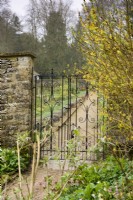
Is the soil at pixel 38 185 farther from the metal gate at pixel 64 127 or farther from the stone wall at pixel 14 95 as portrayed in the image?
the stone wall at pixel 14 95

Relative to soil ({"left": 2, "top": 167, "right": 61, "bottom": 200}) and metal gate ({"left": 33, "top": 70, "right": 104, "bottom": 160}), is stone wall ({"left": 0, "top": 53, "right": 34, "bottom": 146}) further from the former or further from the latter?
soil ({"left": 2, "top": 167, "right": 61, "bottom": 200})

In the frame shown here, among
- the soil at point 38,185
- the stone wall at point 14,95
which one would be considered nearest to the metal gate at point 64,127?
the stone wall at point 14,95

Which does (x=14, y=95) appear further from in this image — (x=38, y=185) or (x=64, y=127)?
(x=64, y=127)

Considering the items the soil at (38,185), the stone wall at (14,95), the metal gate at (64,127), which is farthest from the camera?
the stone wall at (14,95)

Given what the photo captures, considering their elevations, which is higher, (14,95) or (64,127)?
(14,95)

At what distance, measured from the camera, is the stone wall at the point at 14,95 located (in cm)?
566

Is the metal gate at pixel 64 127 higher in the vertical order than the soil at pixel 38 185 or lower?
higher

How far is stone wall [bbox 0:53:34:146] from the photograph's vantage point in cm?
566

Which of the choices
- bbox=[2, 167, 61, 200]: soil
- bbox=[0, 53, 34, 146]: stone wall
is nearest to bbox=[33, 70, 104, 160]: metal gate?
bbox=[0, 53, 34, 146]: stone wall

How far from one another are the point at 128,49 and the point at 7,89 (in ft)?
9.64

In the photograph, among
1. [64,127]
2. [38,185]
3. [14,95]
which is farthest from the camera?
[64,127]

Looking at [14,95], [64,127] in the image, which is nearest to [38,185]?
[14,95]

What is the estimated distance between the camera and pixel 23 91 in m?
5.68

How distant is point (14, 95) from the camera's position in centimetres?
571
